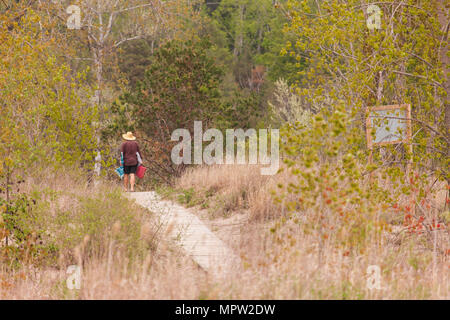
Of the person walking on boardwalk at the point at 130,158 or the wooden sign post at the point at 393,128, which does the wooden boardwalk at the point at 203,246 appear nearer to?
the wooden sign post at the point at 393,128

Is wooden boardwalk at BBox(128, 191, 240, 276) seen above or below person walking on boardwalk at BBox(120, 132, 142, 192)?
below

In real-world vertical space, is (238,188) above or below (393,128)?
below

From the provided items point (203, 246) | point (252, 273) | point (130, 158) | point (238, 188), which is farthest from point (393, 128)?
point (130, 158)

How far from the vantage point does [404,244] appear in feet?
24.2

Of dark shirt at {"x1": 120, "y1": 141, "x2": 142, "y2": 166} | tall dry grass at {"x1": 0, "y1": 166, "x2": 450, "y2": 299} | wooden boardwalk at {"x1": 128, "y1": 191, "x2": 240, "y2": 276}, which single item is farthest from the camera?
dark shirt at {"x1": 120, "y1": 141, "x2": 142, "y2": 166}

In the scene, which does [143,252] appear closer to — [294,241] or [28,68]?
[294,241]

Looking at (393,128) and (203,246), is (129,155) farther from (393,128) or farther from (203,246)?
(393,128)

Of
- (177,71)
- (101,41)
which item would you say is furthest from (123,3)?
(177,71)

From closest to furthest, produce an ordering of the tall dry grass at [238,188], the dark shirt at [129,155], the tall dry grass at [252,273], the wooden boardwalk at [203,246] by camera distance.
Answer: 1. the tall dry grass at [252,273]
2. the wooden boardwalk at [203,246]
3. the tall dry grass at [238,188]
4. the dark shirt at [129,155]

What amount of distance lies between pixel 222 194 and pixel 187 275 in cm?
621

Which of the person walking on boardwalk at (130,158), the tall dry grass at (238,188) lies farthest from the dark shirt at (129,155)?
the tall dry grass at (238,188)

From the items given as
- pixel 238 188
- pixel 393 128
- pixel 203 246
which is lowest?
pixel 203 246

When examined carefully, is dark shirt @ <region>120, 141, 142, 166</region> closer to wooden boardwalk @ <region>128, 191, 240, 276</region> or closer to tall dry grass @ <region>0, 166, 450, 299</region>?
wooden boardwalk @ <region>128, 191, 240, 276</region>

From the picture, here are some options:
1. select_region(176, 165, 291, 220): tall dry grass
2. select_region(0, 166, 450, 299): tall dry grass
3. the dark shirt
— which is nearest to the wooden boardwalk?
select_region(0, 166, 450, 299): tall dry grass
